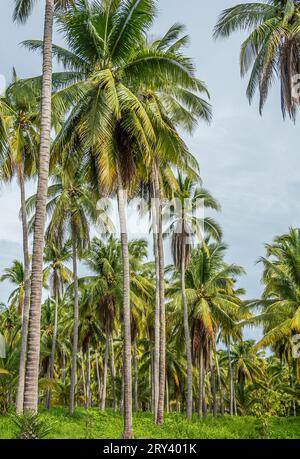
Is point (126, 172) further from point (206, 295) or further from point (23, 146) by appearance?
point (206, 295)

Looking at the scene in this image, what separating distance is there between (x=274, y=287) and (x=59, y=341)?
2380cm

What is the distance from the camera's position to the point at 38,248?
1134 centimetres

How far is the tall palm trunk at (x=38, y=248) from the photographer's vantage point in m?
10.4

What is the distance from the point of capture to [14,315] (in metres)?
47.4

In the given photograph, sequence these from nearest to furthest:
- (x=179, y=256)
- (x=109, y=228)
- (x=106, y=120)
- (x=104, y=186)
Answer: (x=106, y=120), (x=104, y=186), (x=109, y=228), (x=179, y=256)

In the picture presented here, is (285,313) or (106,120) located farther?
(285,313)

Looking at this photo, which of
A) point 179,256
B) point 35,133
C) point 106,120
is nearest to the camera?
point 106,120

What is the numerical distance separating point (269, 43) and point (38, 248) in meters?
10.3

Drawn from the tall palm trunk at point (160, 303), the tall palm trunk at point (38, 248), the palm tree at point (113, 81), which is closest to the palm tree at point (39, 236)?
the tall palm trunk at point (38, 248)

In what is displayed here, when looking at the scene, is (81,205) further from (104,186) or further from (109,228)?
(104,186)

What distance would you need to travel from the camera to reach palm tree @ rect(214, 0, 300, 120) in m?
16.4

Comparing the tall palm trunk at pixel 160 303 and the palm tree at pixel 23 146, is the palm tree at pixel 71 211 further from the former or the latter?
the tall palm trunk at pixel 160 303

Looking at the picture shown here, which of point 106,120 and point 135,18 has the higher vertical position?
point 135,18

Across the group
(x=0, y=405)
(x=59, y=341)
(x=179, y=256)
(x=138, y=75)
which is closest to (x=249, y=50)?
(x=138, y=75)
